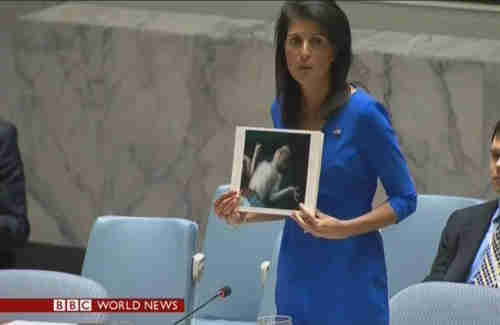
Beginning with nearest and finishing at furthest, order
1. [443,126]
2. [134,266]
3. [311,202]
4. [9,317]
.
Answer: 1. [311,202]
2. [9,317]
3. [134,266]
4. [443,126]

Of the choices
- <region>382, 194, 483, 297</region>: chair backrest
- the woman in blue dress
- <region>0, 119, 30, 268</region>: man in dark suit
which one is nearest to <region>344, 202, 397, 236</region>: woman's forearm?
the woman in blue dress

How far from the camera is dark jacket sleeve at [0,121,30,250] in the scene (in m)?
4.97

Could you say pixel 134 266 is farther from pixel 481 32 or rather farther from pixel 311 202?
pixel 481 32

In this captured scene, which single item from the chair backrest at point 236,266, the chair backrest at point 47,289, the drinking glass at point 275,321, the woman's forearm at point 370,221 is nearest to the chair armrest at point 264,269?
the chair backrest at point 236,266

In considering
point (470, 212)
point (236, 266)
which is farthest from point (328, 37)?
point (236, 266)

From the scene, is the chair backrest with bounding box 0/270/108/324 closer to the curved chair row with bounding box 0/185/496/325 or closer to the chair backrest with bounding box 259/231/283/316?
the curved chair row with bounding box 0/185/496/325

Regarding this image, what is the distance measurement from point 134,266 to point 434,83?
7.05ft

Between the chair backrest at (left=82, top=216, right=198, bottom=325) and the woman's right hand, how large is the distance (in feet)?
4.19

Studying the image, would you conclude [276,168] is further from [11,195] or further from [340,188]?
[11,195]

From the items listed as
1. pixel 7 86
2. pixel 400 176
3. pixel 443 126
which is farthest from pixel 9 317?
pixel 7 86

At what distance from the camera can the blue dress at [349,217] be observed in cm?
282

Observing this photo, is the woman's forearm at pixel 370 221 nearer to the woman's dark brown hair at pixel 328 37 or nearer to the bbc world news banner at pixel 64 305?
the woman's dark brown hair at pixel 328 37

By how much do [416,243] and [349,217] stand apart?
1.73 metres

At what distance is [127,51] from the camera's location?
6.32 metres
